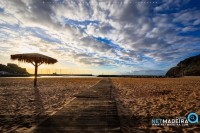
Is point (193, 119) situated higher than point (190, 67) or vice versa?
point (190, 67)

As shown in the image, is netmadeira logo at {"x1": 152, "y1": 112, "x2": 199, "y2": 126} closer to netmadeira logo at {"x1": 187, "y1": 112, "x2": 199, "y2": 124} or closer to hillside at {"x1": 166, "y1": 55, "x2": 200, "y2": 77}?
netmadeira logo at {"x1": 187, "y1": 112, "x2": 199, "y2": 124}

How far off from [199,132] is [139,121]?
168 cm

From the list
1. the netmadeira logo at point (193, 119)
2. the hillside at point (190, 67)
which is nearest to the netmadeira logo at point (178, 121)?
the netmadeira logo at point (193, 119)

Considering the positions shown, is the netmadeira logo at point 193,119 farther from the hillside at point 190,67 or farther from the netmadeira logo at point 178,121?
the hillside at point 190,67

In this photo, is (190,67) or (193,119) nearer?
(193,119)

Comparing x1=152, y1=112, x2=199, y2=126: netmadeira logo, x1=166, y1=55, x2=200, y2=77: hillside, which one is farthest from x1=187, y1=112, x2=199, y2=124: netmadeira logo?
x1=166, y1=55, x2=200, y2=77: hillside

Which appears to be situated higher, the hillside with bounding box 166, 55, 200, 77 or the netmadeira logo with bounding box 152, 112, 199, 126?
the hillside with bounding box 166, 55, 200, 77

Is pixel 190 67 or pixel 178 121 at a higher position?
pixel 190 67

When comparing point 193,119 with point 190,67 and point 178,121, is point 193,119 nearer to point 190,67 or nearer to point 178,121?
point 178,121

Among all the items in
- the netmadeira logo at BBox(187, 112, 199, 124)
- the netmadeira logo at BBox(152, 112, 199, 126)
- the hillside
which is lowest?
the netmadeira logo at BBox(152, 112, 199, 126)

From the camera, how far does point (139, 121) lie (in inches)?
218

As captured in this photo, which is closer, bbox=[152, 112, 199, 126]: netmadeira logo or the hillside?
bbox=[152, 112, 199, 126]: netmadeira logo

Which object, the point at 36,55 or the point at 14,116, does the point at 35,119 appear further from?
the point at 36,55

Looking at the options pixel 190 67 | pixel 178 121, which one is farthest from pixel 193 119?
pixel 190 67
